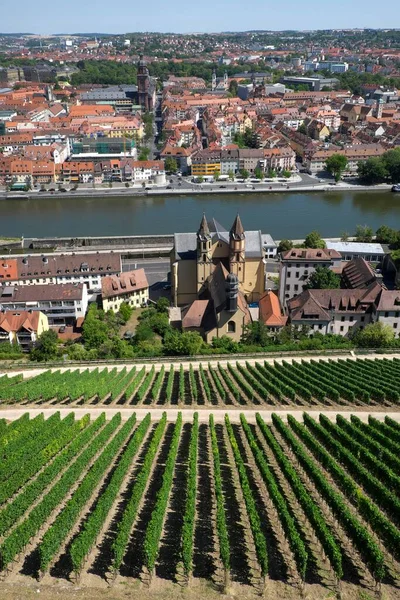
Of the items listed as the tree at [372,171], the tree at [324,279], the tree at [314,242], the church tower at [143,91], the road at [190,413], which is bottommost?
the road at [190,413]

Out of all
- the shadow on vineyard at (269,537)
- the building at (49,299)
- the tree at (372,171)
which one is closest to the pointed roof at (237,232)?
the building at (49,299)

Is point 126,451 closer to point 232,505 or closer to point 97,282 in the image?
point 232,505

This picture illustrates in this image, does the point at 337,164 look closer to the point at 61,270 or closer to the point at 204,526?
the point at 61,270

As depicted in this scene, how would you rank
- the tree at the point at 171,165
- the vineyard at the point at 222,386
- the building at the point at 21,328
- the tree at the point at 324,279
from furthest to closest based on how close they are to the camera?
the tree at the point at 171,165
the tree at the point at 324,279
the building at the point at 21,328
the vineyard at the point at 222,386

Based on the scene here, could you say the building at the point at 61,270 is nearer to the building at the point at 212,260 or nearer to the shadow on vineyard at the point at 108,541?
the building at the point at 212,260

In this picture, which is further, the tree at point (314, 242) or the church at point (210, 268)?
the tree at point (314, 242)

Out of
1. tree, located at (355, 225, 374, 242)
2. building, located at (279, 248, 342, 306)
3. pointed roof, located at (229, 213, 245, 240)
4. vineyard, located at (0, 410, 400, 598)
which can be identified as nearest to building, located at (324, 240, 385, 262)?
building, located at (279, 248, 342, 306)

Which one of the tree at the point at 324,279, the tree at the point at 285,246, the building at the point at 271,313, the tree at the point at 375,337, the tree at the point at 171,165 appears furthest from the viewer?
the tree at the point at 171,165

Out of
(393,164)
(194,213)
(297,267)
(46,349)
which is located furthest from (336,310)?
(393,164)
